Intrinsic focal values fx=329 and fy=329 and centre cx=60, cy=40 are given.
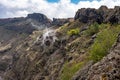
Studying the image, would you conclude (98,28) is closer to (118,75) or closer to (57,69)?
(57,69)

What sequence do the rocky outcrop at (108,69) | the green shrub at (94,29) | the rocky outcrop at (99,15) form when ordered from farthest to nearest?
the rocky outcrop at (99,15), the green shrub at (94,29), the rocky outcrop at (108,69)

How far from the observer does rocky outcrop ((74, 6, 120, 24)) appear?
121 m

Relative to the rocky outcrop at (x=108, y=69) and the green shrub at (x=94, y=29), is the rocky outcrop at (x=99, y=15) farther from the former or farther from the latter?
the rocky outcrop at (x=108, y=69)

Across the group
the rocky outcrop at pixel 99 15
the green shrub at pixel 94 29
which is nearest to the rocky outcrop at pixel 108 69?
the green shrub at pixel 94 29

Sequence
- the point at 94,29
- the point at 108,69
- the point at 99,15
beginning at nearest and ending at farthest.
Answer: the point at 108,69
the point at 94,29
the point at 99,15

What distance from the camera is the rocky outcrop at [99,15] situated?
121m

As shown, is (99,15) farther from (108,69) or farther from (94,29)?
(108,69)

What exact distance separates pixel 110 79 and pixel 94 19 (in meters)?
110

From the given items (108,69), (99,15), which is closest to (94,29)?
(99,15)

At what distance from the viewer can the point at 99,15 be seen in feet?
457

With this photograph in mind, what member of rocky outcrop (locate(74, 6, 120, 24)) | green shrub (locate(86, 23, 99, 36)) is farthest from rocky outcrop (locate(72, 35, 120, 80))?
rocky outcrop (locate(74, 6, 120, 24))

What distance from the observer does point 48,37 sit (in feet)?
520

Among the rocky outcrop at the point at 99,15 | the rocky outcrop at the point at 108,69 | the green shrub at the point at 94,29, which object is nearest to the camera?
the rocky outcrop at the point at 108,69

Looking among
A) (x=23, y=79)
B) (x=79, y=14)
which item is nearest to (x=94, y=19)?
(x=79, y=14)
